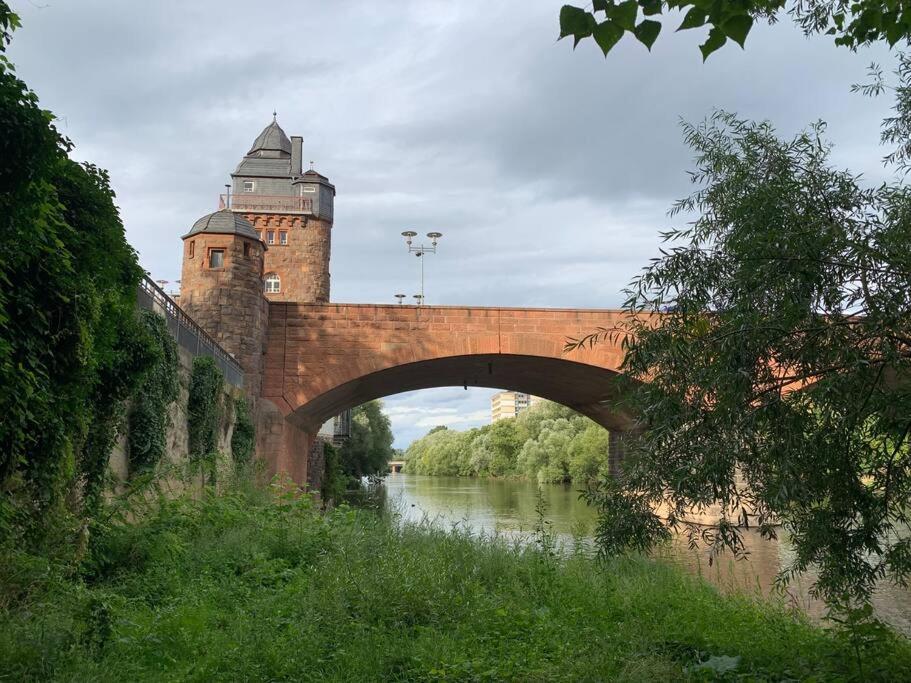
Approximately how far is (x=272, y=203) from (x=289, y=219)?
1272mm

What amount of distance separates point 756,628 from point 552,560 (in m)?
2.15

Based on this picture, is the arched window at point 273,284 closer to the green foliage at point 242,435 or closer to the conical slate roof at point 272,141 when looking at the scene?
the conical slate roof at point 272,141

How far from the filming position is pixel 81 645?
4.26 meters

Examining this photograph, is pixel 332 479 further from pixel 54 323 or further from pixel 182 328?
pixel 54 323

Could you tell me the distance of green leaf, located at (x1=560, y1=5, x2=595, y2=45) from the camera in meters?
2.48

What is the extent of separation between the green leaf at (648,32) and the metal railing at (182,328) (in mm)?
6412

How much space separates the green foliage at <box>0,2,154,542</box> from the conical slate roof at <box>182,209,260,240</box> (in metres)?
9.74

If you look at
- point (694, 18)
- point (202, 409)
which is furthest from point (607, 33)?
point (202, 409)

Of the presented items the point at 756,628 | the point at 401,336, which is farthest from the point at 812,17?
the point at 401,336

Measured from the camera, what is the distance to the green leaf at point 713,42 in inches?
98.2

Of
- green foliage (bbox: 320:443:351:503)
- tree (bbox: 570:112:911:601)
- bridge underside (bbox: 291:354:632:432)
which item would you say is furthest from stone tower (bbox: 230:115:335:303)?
tree (bbox: 570:112:911:601)

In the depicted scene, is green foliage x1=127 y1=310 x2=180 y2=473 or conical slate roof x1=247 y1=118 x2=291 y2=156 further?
conical slate roof x1=247 y1=118 x2=291 y2=156

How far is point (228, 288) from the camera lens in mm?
16062

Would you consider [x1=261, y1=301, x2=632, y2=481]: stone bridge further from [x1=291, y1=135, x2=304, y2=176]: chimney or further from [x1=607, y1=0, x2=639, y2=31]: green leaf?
[x1=291, y1=135, x2=304, y2=176]: chimney
